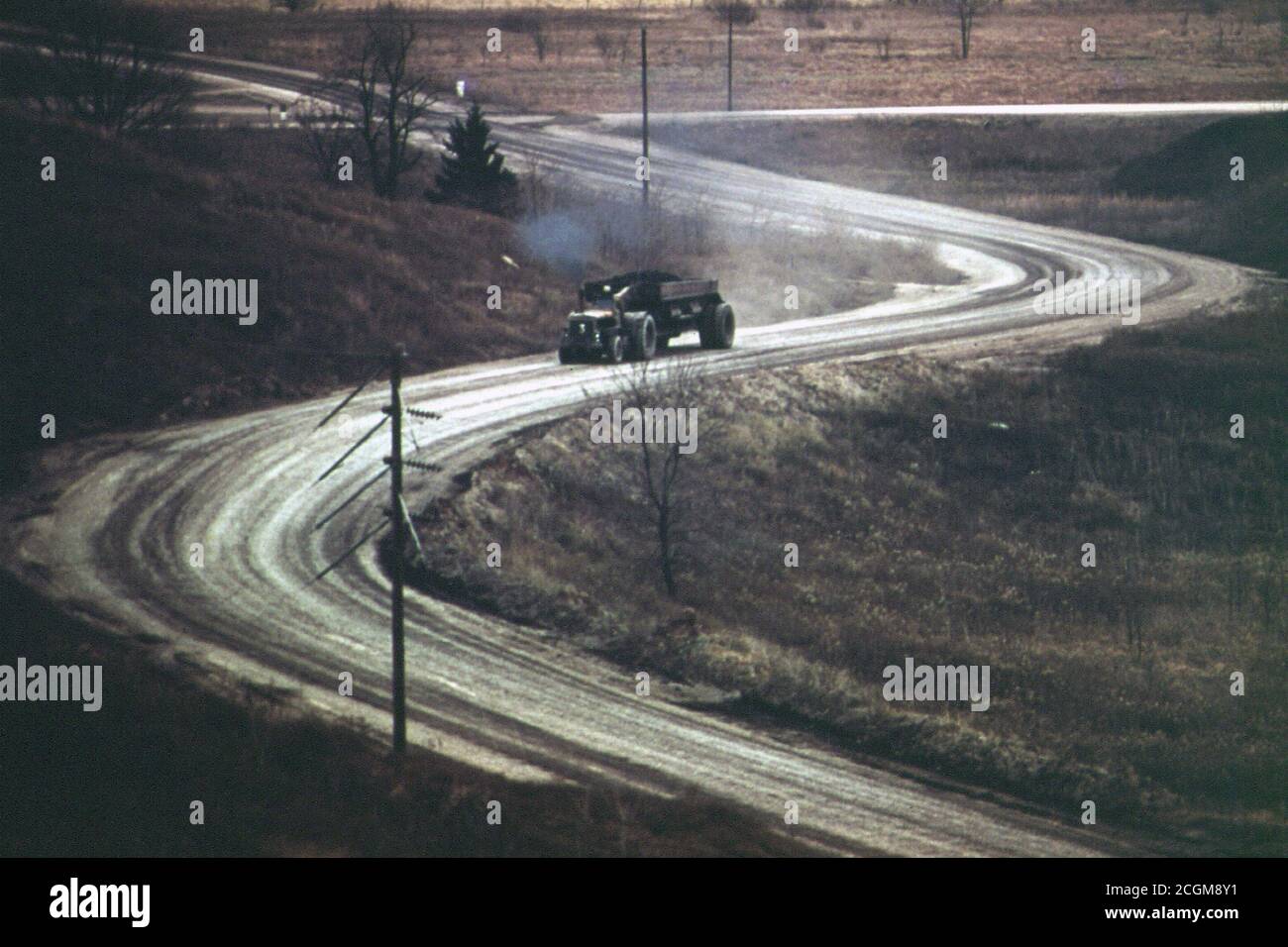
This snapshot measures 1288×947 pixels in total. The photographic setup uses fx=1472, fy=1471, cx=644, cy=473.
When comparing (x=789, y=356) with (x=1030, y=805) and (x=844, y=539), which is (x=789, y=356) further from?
(x=1030, y=805)

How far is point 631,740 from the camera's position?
18.9 meters

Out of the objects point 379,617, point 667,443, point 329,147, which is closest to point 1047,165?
point 329,147

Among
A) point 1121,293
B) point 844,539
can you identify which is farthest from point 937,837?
point 1121,293

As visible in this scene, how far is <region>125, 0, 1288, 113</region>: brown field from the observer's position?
82625mm

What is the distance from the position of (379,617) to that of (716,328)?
18.3 m

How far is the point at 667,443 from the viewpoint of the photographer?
3123 cm

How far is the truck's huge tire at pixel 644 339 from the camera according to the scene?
3453cm

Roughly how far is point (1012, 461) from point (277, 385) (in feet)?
56.5

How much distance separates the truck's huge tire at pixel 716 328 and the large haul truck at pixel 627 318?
1.04m

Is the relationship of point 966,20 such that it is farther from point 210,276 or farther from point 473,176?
point 210,276

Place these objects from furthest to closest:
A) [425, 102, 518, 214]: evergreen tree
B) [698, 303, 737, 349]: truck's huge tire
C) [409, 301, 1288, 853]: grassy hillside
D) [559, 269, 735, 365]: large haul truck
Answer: [425, 102, 518, 214]: evergreen tree < [698, 303, 737, 349]: truck's huge tire < [559, 269, 735, 365]: large haul truck < [409, 301, 1288, 853]: grassy hillside

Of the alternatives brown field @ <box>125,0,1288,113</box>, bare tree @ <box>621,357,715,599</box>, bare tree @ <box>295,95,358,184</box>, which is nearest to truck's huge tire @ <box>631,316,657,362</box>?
bare tree @ <box>621,357,715,599</box>

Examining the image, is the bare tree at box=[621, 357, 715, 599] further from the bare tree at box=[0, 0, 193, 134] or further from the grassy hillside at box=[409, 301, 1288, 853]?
the bare tree at box=[0, 0, 193, 134]

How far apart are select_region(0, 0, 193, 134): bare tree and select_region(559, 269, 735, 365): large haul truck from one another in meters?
21.4
